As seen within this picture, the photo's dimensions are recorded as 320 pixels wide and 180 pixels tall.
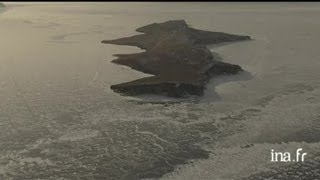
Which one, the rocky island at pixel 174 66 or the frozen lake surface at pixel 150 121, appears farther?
the rocky island at pixel 174 66

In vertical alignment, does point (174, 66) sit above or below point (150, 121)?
above

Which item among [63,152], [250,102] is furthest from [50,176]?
[250,102]

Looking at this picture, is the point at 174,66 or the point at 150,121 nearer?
the point at 150,121

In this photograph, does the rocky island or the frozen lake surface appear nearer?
the frozen lake surface

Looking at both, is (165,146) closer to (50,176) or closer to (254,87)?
(50,176)
